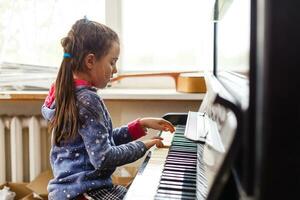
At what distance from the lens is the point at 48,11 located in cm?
191

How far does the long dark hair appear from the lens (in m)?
1.02

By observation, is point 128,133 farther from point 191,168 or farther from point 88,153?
point 191,168

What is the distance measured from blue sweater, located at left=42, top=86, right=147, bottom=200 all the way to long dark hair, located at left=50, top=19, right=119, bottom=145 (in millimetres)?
29

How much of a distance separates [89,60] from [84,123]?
20 centimetres

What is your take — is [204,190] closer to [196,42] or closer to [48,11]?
[196,42]

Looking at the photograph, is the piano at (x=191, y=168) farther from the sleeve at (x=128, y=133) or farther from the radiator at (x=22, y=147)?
the radiator at (x=22, y=147)

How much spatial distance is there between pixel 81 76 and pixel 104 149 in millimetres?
261

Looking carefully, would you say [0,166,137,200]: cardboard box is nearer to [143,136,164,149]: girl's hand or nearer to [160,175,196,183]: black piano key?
[143,136,164,149]: girl's hand

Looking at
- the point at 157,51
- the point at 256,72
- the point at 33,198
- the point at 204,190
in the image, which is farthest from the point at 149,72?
the point at 256,72

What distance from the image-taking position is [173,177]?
71 centimetres

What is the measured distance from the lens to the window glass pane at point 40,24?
191cm

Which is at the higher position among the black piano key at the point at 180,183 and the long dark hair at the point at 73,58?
the long dark hair at the point at 73,58

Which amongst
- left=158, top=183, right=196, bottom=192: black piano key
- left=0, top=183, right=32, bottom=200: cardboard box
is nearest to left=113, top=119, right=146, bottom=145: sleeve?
left=158, top=183, right=196, bottom=192: black piano key

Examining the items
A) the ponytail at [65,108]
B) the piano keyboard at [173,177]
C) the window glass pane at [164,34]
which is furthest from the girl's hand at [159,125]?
the window glass pane at [164,34]
